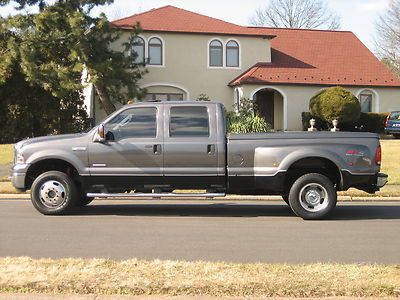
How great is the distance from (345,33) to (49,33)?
21.0 meters

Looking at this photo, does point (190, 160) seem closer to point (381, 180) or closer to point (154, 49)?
point (381, 180)

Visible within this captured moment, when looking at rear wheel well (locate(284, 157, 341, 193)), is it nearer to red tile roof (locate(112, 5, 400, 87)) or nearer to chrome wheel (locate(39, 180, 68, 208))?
chrome wheel (locate(39, 180, 68, 208))

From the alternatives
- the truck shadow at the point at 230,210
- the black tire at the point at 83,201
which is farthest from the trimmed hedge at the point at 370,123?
the black tire at the point at 83,201

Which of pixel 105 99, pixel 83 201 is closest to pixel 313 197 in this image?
pixel 83 201

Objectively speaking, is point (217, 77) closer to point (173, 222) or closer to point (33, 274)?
point (173, 222)

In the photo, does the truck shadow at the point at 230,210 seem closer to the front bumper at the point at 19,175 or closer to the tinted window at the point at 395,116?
the front bumper at the point at 19,175

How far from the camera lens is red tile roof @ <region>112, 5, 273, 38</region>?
105ft

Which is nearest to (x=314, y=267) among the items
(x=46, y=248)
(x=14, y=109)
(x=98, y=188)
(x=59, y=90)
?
(x=46, y=248)

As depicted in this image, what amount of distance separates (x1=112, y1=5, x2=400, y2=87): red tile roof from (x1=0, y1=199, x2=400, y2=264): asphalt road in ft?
69.6

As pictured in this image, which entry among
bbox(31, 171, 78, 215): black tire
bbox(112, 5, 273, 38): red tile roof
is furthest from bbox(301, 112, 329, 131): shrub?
bbox(31, 171, 78, 215): black tire

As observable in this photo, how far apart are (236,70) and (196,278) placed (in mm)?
28496

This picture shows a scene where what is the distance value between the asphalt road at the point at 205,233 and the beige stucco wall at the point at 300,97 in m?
21.1

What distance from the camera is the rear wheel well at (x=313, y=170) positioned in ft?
31.6

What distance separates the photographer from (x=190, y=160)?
955 cm
